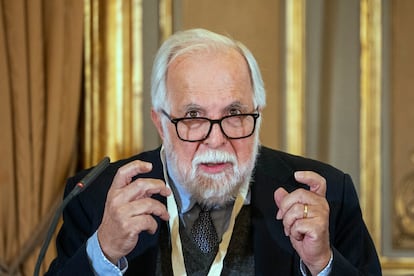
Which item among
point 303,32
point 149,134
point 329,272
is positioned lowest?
point 329,272

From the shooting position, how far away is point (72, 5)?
251 cm

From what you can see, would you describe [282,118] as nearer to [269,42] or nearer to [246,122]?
[269,42]

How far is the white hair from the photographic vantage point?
1812mm

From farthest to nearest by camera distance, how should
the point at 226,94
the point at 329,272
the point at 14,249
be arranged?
1. the point at 14,249
2. the point at 226,94
3. the point at 329,272

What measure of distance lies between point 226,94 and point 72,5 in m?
0.97

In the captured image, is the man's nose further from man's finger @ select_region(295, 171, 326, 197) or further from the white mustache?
man's finger @ select_region(295, 171, 326, 197)

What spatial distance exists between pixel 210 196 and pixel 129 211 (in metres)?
0.29

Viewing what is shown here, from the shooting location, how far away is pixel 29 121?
8.07 feet

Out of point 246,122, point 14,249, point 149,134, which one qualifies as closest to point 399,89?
point 149,134

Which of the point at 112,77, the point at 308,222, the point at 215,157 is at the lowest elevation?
the point at 308,222

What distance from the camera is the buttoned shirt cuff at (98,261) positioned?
1.61 m

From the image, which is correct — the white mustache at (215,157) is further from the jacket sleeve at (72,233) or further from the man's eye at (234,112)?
the jacket sleeve at (72,233)

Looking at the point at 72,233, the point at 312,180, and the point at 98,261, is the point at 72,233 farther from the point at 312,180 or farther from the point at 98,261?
the point at 312,180

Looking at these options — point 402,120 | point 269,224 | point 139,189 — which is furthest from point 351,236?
point 402,120
